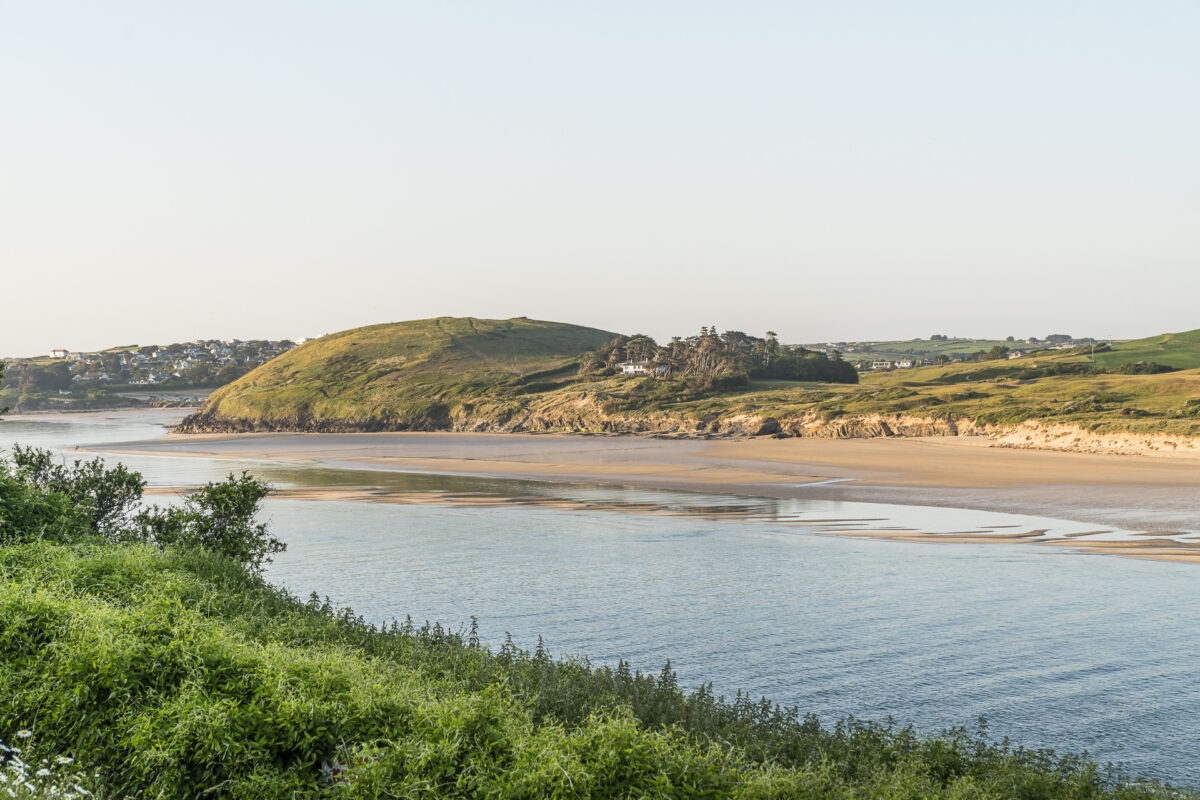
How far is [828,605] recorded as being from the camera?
22672 millimetres

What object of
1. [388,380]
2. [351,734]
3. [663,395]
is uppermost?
[388,380]

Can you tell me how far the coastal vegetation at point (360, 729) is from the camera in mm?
7668

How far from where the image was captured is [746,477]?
57.5 meters

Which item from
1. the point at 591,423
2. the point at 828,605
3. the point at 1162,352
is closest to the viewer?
the point at 828,605

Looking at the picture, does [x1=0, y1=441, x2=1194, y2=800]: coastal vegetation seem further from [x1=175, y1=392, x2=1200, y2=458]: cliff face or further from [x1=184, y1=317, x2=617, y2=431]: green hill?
[x1=184, y1=317, x2=617, y2=431]: green hill

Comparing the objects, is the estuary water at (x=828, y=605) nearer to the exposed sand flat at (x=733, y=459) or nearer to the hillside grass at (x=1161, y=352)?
the exposed sand flat at (x=733, y=459)

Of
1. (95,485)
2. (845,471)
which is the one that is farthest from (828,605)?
(845,471)

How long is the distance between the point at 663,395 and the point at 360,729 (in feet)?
351

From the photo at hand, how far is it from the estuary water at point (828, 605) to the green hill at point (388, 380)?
94536 mm

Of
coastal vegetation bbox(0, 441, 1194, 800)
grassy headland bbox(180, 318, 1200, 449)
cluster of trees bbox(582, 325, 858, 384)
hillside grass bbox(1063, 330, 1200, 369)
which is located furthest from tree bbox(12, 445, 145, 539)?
hillside grass bbox(1063, 330, 1200, 369)

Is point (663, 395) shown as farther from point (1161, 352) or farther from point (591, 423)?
point (1161, 352)

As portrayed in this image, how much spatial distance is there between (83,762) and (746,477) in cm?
5159

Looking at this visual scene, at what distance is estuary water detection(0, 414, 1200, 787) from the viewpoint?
15242mm

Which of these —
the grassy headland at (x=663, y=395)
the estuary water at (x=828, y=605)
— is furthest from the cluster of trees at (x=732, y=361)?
the estuary water at (x=828, y=605)
